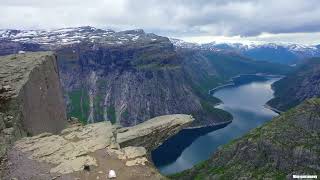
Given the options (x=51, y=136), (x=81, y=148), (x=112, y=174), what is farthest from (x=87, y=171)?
(x=51, y=136)

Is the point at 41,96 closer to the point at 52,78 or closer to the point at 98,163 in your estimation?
the point at 52,78

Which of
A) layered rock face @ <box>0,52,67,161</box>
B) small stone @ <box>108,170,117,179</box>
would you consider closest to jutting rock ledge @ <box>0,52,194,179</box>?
layered rock face @ <box>0,52,67,161</box>

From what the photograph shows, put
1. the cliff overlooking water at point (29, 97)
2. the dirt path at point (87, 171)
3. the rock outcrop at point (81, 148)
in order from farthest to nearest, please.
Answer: the cliff overlooking water at point (29, 97) < the rock outcrop at point (81, 148) < the dirt path at point (87, 171)

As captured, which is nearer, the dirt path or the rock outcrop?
the dirt path

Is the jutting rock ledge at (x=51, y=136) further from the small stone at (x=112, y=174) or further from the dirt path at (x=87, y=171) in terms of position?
the small stone at (x=112, y=174)

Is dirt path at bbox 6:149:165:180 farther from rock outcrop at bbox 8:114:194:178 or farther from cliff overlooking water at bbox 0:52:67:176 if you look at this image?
cliff overlooking water at bbox 0:52:67:176

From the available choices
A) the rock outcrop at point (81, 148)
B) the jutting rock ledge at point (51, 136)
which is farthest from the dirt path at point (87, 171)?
the rock outcrop at point (81, 148)

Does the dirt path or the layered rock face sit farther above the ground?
the layered rock face

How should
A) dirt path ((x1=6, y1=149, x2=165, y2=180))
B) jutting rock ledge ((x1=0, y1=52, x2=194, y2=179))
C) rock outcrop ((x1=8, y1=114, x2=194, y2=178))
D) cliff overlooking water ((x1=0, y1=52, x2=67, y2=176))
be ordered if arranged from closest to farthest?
dirt path ((x1=6, y1=149, x2=165, y2=180))
jutting rock ledge ((x1=0, y1=52, x2=194, y2=179))
rock outcrop ((x1=8, y1=114, x2=194, y2=178))
cliff overlooking water ((x1=0, y1=52, x2=67, y2=176))
